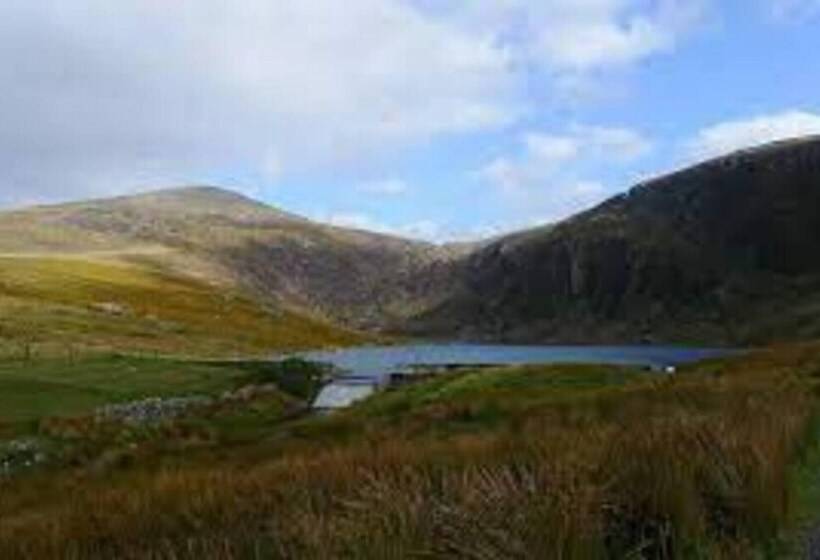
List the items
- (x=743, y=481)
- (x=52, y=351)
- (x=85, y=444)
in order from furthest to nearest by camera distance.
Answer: (x=52, y=351)
(x=85, y=444)
(x=743, y=481)

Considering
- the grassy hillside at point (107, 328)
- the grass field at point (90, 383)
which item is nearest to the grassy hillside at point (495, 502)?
the grass field at point (90, 383)

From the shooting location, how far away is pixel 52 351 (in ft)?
309

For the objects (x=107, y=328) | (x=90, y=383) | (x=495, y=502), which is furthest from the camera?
(x=107, y=328)

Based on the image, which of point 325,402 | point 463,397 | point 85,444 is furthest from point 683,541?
point 325,402

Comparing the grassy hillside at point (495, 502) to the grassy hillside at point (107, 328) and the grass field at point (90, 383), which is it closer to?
the grass field at point (90, 383)

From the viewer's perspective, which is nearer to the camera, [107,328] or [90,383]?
[90,383]

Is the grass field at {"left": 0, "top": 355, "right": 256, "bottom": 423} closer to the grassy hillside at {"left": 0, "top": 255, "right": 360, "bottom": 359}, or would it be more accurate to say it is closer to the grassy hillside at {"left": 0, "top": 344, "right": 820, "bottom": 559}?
the grassy hillside at {"left": 0, "top": 255, "right": 360, "bottom": 359}

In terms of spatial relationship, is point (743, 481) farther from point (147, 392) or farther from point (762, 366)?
point (147, 392)

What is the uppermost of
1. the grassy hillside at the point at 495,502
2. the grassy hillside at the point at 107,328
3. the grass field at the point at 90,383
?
the grassy hillside at the point at 107,328

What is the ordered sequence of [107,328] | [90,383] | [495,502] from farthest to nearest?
[107,328], [90,383], [495,502]

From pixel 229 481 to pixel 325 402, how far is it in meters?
50.6

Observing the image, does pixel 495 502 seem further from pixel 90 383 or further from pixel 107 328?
pixel 107 328

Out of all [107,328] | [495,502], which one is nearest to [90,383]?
[495,502]

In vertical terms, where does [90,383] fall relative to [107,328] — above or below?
below
